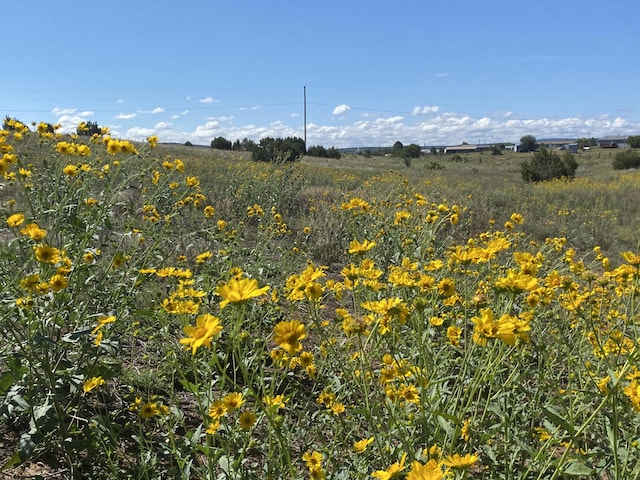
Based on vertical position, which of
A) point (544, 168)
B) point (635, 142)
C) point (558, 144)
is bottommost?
point (544, 168)

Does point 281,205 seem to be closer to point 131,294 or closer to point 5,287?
point 131,294

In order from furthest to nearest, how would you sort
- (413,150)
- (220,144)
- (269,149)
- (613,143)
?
(613,143), (413,150), (220,144), (269,149)

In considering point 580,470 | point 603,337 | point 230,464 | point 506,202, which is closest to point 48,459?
point 230,464

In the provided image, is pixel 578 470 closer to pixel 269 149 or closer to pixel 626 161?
pixel 269 149

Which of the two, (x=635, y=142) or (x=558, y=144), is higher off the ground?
(x=558, y=144)

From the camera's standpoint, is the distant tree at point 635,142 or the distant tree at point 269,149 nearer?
the distant tree at point 269,149

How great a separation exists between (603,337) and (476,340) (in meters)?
1.71

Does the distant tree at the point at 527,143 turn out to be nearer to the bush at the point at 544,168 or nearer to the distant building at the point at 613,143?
the distant building at the point at 613,143

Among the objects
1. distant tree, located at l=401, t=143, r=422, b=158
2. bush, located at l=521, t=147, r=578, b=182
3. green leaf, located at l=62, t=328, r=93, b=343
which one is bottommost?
green leaf, located at l=62, t=328, r=93, b=343

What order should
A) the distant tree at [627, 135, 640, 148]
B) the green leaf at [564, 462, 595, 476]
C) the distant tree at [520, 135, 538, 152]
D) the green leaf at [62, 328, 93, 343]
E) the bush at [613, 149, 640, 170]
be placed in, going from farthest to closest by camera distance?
the distant tree at [520, 135, 538, 152] → the distant tree at [627, 135, 640, 148] → the bush at [613, 149, 640, 170] → the green leaf at [62, 328, 93, 343] → the green leaf at [564, 462, 595, 476]

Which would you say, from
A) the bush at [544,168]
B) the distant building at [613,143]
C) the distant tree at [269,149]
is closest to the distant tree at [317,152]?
the distant tree at [269,149]

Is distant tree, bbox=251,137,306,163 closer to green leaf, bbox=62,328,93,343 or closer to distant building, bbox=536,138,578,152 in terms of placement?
green leaf, bbox=62,328,93,343

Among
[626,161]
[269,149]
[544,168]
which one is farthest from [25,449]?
[626,161]

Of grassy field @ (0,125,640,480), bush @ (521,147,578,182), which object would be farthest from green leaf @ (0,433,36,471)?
bush @ (521,147,578,182)
